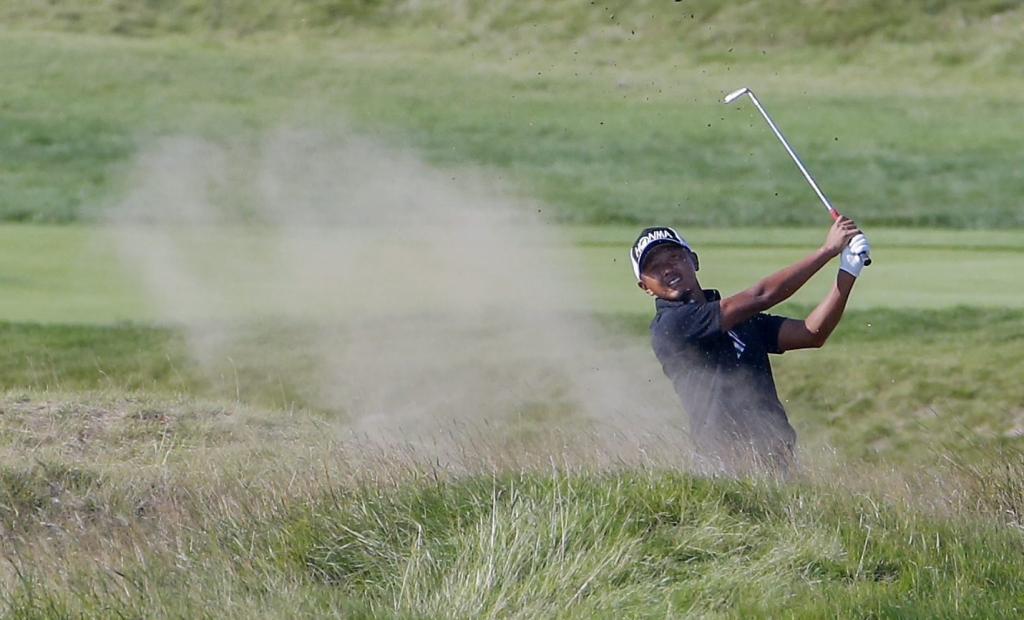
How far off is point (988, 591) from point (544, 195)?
55.5 ft

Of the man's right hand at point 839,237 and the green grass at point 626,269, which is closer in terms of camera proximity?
the man's right hand at point 839,237

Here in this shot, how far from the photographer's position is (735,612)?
427 centimetres

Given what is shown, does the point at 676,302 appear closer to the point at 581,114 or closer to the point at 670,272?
the point at 670,272

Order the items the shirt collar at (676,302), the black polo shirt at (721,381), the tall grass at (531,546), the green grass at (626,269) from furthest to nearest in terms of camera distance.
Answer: the green grass at (626,269) → the shirt collar at (676,302) → the black polo shirt at (721,381) → the tall grass at (531,546)

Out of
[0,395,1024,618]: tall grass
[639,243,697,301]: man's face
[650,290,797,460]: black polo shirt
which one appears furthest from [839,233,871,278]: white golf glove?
[0,395,1024,618]: tall grass

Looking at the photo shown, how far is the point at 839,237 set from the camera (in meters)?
5.48

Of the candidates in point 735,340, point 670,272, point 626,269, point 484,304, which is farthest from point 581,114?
point 735,340

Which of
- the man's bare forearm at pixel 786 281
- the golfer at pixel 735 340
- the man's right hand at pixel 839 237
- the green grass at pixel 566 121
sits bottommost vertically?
the green grass at pixel 566 121

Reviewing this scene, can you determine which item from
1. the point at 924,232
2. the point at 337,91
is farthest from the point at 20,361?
the point at 337,91

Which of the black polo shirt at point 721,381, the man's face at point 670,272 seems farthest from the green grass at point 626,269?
the black polo shirt at point 721,381

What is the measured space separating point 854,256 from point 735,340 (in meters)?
0.53

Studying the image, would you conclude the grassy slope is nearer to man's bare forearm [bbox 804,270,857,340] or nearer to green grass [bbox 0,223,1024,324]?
green grass [bbox 0,223,1024,324]

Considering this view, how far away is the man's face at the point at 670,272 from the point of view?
5.75 m

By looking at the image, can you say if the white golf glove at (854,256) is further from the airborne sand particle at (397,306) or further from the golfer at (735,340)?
the airborne sand particle at (397,306)
